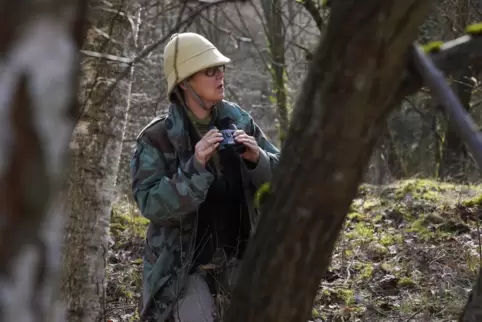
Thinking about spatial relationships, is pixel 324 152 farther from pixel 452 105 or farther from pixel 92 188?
pixel 92 188

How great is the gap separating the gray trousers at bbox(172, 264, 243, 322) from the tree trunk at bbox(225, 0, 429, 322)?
152 cm

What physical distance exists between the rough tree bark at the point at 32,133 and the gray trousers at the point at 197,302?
209 centimetres

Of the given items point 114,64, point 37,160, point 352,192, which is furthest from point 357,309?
point 37,160

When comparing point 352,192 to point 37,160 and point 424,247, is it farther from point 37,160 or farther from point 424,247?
point 424,247

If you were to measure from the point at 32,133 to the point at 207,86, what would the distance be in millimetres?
2304

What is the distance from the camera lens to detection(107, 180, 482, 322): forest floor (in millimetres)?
4051

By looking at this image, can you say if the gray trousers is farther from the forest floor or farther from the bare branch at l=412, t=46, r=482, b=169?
the bare branch at l=412, t=46, r=482, b=169

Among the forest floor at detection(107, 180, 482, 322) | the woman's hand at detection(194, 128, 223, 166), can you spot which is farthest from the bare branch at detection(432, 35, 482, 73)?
the forest floor at detection(107, 180, 482, 322)

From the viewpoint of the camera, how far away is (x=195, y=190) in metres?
3.09

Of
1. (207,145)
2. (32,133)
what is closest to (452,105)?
(32,133)

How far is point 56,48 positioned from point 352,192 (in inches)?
31.5

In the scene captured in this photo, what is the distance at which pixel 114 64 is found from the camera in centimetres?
395

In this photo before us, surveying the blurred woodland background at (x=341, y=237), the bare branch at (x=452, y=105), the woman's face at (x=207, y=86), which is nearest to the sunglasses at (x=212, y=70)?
the woman's face at (x=207, y=86)

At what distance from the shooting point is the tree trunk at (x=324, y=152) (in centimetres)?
155
